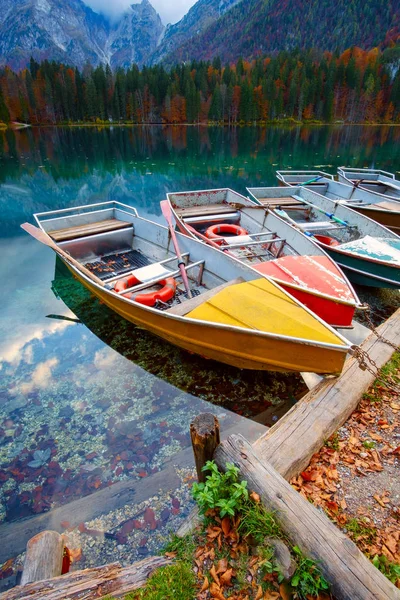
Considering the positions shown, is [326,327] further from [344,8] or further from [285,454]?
[344,8]

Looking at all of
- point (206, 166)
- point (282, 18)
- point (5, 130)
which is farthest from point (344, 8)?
point (206, 166)

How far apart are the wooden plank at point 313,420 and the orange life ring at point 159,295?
133 inches

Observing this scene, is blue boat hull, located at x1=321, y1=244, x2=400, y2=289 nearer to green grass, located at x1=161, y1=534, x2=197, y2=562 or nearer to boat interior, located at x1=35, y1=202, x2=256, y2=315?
boat interior, located at x1=35, y1=202, x2=256, y2=315

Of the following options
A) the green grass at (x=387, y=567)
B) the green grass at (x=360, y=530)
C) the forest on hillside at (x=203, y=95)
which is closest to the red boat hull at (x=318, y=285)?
the green grass at (x=360, y=530)

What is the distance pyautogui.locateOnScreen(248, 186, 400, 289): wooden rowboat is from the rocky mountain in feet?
517

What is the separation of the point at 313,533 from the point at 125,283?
5514 mm

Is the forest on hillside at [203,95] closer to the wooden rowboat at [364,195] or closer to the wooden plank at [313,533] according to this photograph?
the wooden rowboat at [364,195]

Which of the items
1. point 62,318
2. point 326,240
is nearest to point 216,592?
point 62,318

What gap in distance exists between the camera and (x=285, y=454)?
10.3 feet

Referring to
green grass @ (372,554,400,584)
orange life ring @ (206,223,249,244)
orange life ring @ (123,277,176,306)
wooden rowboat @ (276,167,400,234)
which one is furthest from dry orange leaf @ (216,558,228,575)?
wooden rowboat @ (276,167,400,234)

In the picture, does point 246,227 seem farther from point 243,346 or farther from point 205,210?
point 243,346

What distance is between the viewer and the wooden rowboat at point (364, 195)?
10398mm

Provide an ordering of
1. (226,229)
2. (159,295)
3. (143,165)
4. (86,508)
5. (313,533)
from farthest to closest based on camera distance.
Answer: (143,165), (226,229), (159,295), (86,508), (313,533)

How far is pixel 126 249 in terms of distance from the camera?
370 inches
